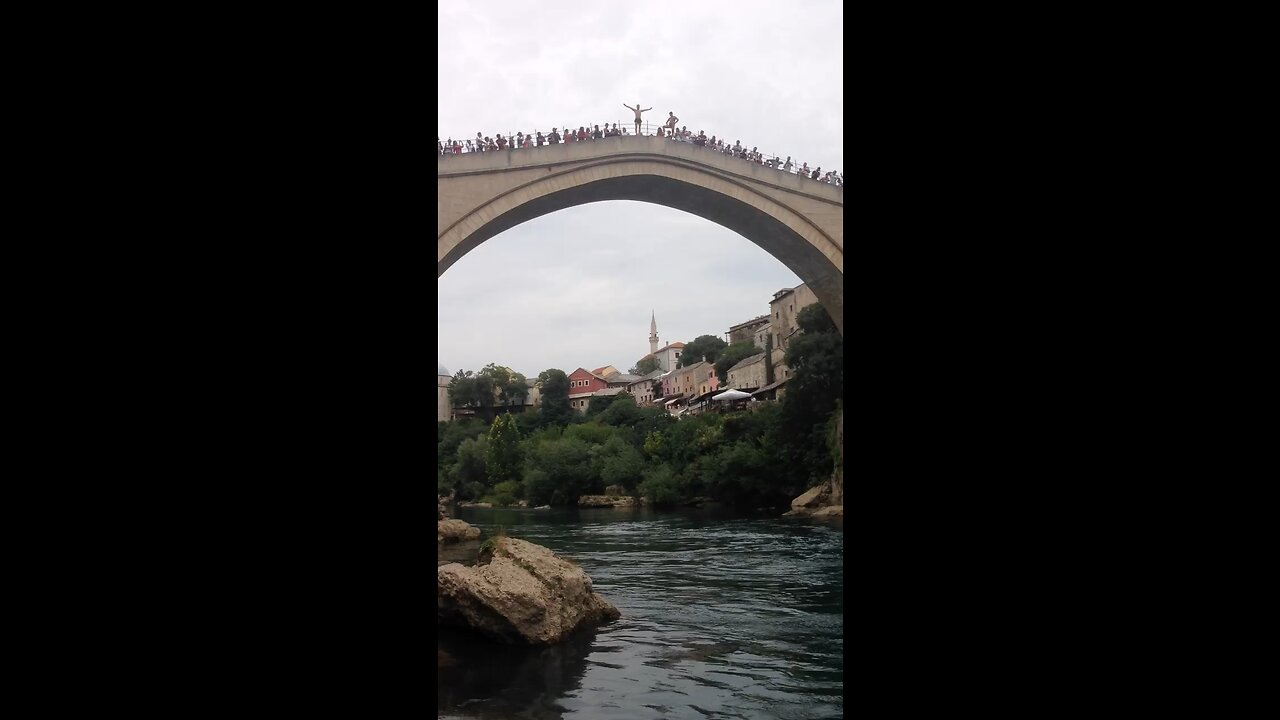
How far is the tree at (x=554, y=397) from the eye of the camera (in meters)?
33.9

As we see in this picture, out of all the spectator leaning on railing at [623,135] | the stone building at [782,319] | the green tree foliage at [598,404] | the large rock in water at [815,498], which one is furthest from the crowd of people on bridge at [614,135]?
the green tree foliage at [598,404]

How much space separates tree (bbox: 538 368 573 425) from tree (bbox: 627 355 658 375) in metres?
14.5

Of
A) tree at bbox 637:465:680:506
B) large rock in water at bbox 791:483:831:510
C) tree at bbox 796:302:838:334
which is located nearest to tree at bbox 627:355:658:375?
tree at bbox 637:465:680:506

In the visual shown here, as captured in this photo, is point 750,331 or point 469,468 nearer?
point 469,468

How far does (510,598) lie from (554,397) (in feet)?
100

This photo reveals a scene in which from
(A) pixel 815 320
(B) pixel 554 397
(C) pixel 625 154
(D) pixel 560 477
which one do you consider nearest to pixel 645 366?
(B) pixel 554 397

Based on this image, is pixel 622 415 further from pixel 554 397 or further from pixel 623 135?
pixel 623 135

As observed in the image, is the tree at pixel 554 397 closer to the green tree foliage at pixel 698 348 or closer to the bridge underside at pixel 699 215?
the green tree foliage at pixel 698 348

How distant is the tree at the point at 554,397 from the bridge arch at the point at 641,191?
21.7 m

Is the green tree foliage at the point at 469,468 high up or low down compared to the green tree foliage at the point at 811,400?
down

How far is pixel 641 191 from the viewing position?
39.2ft
